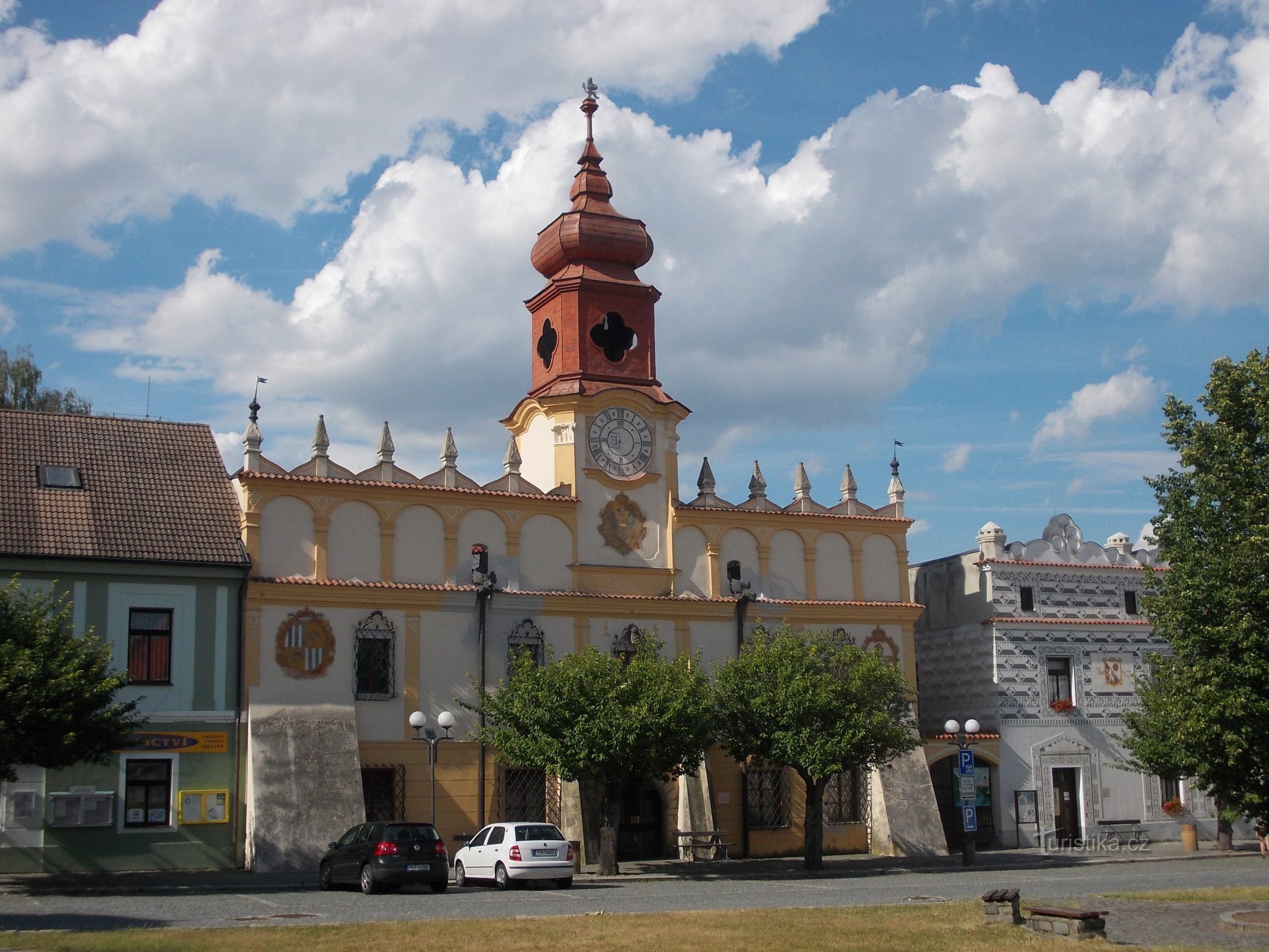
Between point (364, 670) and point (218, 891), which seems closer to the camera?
point (218, 891)

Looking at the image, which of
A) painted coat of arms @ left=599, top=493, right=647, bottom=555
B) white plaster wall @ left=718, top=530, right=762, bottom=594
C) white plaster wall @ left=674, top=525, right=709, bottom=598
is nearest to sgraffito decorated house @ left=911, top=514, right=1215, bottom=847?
white plaster wall @ left=718, top=530, right=762, bottom=594

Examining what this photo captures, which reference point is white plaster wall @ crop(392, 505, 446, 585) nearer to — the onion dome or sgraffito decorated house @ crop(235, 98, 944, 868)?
sgraffito decorated house @ crop(235, 98, 944, 868)

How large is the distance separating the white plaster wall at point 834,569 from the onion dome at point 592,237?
978cm

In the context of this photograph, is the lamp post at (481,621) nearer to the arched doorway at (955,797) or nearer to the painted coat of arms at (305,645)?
the painted coat of arms at (305,645)

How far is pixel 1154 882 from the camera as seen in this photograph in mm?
29391

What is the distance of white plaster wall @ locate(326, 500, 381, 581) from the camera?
35531mm

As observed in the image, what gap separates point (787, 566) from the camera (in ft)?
135

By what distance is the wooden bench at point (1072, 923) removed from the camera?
19.0 metres

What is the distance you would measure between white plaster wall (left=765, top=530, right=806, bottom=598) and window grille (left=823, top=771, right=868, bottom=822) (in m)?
5.30

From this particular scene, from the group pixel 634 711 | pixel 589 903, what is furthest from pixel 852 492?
pixel 589 903

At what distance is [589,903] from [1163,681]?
1183 centimetres

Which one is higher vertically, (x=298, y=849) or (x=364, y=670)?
(x=364, y=670)

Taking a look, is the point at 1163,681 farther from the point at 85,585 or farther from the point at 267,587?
the point at 85,585

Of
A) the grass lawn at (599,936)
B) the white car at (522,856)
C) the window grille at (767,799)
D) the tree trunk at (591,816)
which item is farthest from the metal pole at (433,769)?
the grass lawn at (599,936)
